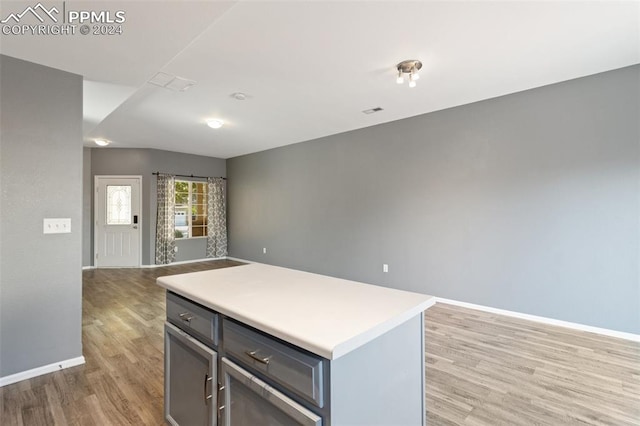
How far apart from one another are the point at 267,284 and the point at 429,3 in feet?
6.73

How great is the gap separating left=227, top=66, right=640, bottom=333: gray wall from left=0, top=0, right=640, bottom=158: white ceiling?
373 millimetres

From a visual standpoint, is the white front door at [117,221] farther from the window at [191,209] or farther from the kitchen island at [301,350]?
the kitchen island at [301,350]

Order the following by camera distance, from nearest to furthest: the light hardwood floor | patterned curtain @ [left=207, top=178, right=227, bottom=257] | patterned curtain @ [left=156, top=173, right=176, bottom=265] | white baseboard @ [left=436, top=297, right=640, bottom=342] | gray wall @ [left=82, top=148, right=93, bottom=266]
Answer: the light hardwood floor, white baseboard @ [left=436, top=297, right=640, bottom=342], gray wall @ [left=82, top=148, right=93, bottom=266], patterned curtain @ [left=156, top=173, right=176, bottom=265], patterned curtain @ [left=207, top=178, right=227, bottom=257]

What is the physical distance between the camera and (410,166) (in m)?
4.41

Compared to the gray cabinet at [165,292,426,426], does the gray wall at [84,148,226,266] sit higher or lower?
higher

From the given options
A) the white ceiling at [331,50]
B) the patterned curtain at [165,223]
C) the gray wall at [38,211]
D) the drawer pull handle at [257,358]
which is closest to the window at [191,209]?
the patterned curtain at [165,223]

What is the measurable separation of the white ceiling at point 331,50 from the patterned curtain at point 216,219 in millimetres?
3598

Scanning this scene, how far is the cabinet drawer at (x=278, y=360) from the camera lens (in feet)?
3.05

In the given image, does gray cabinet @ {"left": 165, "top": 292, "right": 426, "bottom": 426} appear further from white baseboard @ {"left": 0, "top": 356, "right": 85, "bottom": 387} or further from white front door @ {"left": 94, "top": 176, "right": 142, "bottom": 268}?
white front door @ {"left": 94, "top": 176, "right": 142, "bottom": 268}

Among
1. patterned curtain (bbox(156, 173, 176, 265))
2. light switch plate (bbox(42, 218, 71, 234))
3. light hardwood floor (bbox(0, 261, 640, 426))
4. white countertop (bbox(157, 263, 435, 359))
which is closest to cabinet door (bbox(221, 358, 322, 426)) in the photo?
white countertop (bbox(157, 263, 435, 359))

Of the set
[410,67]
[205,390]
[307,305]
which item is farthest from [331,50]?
[205,390]

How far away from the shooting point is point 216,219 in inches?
298

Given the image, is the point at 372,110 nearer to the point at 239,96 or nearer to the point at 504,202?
the point at 239,96

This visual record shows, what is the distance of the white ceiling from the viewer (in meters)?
2.04
